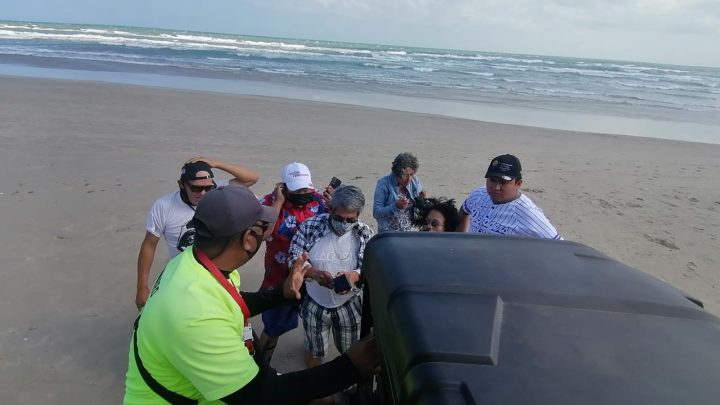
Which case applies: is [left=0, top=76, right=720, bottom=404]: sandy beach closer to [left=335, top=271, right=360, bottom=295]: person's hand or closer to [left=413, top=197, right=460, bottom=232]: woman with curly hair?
[left=335, top=271, right=360, bottom=295]: person's hand

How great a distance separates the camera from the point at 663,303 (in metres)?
1.53

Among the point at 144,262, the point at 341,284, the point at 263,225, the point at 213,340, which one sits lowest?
the point at 144,262

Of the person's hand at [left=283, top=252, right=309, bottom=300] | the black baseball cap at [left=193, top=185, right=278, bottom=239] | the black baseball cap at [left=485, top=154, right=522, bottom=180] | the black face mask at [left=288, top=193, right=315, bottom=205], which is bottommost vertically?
the person's hand at [left=283, top=252, right=309, bottom=300]

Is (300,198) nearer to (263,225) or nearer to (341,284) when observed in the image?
(341,284)

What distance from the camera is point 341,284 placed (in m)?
2.93

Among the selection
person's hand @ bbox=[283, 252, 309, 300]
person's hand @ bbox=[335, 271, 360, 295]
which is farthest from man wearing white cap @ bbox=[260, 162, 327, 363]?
person's hand @ bbox=[283, 252, 309, 300]

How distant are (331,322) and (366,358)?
67.3 inches

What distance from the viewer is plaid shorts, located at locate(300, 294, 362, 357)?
337 centimetres

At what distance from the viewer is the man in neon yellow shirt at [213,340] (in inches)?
61.8

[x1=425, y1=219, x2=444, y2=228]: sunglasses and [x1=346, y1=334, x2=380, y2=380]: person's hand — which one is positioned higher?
[x1=346, y1=334, x2=380, y2=380]: person's hand

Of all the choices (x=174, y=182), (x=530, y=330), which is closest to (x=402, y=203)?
(x=530, y=330)

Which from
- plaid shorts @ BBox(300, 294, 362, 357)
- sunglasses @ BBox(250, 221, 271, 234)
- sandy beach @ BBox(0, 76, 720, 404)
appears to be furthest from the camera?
sandy beach @ BBox(0, 76, 720, 404)

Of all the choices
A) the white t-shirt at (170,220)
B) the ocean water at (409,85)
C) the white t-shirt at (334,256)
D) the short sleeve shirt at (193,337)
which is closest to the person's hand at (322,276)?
the white t-shirt at (334,256)

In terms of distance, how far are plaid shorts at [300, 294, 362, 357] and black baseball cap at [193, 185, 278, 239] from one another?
1679 millimetres
